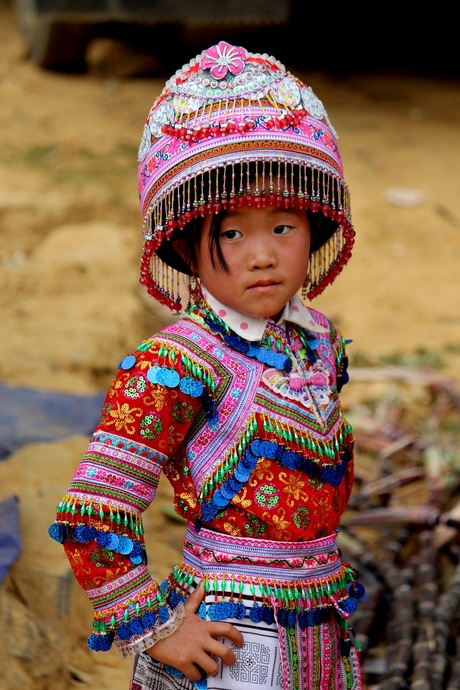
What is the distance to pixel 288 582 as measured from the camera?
2059mm

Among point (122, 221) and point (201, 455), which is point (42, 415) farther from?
point (122, 221)

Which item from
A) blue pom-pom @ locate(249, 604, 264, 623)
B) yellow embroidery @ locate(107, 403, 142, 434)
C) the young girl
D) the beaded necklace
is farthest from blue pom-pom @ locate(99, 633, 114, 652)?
the beaded necklace

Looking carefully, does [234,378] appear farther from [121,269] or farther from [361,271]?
[361,271]

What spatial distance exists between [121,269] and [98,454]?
4385 millimetres

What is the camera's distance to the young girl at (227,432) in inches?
76.5

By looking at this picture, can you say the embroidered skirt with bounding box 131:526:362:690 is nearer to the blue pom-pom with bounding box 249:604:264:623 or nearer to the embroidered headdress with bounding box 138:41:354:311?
the blue pom-pom with bounding box 249:604:264:623

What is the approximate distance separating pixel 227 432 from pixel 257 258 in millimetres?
344

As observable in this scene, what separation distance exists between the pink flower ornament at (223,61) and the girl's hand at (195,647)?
1035 mm

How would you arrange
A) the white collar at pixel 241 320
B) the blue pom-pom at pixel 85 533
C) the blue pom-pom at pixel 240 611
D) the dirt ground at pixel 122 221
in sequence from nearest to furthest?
the blue pom-pom at pixel 85 533
the blue pom-pom at pixel 240 611
the white collar at pixel 241 320
the dirt ground at pixel 122 221

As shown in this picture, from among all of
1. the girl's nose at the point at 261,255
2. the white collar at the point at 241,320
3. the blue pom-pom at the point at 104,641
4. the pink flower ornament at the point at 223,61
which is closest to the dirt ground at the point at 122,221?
the blue pom-pom at the point at 104,641

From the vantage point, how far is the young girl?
1.94 meters

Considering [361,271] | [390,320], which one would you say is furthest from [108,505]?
[361,271]

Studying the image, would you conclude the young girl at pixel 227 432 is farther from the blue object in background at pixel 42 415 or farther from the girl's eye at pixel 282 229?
the blue object in background at pixel 42 415

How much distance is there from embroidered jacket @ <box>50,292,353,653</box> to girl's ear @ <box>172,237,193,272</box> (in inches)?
4.4
